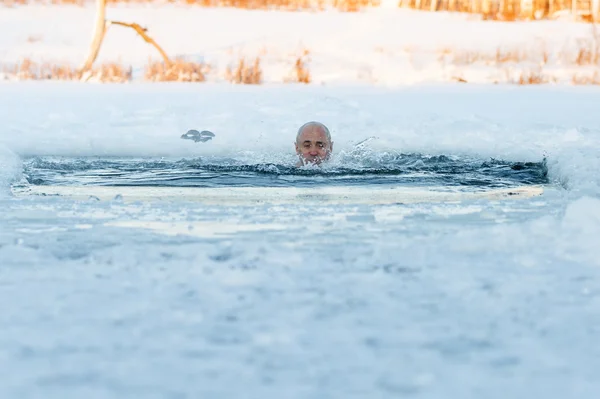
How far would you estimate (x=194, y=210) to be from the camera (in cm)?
512

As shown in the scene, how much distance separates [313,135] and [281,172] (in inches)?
32.1

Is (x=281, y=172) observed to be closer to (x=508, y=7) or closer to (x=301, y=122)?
(x=301, y=122)

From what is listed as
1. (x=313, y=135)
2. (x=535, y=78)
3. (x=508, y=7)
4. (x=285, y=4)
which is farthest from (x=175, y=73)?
(x=508, y=7)

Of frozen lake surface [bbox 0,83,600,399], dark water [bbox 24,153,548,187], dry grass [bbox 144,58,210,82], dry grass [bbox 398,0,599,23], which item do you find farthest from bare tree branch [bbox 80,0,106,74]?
dry grass [bbox 398,0,599,23]

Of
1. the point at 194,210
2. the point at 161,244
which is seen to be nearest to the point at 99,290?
the point at 161,244

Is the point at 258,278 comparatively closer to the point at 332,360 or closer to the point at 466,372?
the point at 332,360

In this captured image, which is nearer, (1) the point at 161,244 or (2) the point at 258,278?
(2) the point at 258,278

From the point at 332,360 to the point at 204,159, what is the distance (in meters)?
6.10

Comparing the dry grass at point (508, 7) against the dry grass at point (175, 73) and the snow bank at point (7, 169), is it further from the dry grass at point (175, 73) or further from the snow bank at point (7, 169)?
the snow bank at point (7, 169)

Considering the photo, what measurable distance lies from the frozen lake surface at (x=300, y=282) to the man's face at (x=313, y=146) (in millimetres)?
217

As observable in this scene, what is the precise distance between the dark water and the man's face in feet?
0.47

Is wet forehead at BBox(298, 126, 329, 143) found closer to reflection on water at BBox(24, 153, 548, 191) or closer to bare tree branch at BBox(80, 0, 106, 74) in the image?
reflection on water at BBox(24, 153, 548, 191)

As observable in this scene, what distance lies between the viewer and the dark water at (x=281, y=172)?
6.75 metres

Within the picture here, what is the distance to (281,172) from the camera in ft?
→ 23.8
